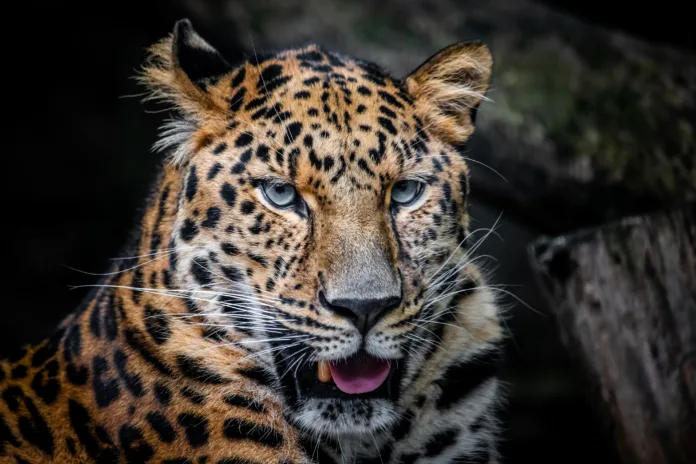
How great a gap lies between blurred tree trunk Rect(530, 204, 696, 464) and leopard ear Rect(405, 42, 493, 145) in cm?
106

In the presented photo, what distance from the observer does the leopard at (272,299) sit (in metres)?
3.91

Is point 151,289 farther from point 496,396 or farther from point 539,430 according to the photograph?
point 539,430

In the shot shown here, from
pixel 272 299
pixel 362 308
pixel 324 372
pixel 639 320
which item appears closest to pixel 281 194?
pixel 272 299

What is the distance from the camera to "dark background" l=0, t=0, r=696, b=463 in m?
11.7

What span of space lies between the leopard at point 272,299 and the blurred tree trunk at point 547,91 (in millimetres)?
3607

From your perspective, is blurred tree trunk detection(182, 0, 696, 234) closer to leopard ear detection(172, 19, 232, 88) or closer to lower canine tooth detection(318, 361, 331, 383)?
leopard ear detection(172, 19, 232, 88)


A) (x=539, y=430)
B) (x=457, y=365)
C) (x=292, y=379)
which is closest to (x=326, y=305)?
(x=292, y=379)

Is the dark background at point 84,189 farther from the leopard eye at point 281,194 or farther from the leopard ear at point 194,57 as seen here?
the leopard eye at point 281,194

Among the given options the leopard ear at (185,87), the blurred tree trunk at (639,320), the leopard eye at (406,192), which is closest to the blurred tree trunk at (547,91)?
the blurred tree trunk at (639,320)

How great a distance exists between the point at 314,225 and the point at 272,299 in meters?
0.40

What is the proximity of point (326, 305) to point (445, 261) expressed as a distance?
0.79 m

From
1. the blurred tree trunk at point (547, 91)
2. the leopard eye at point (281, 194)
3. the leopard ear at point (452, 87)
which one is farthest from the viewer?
the blurred tree trunk at point (547, 91)

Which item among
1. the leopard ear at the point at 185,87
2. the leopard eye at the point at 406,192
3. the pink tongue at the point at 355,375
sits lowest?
the pink tongue at the point at 355,375

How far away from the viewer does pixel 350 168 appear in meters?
4.05
